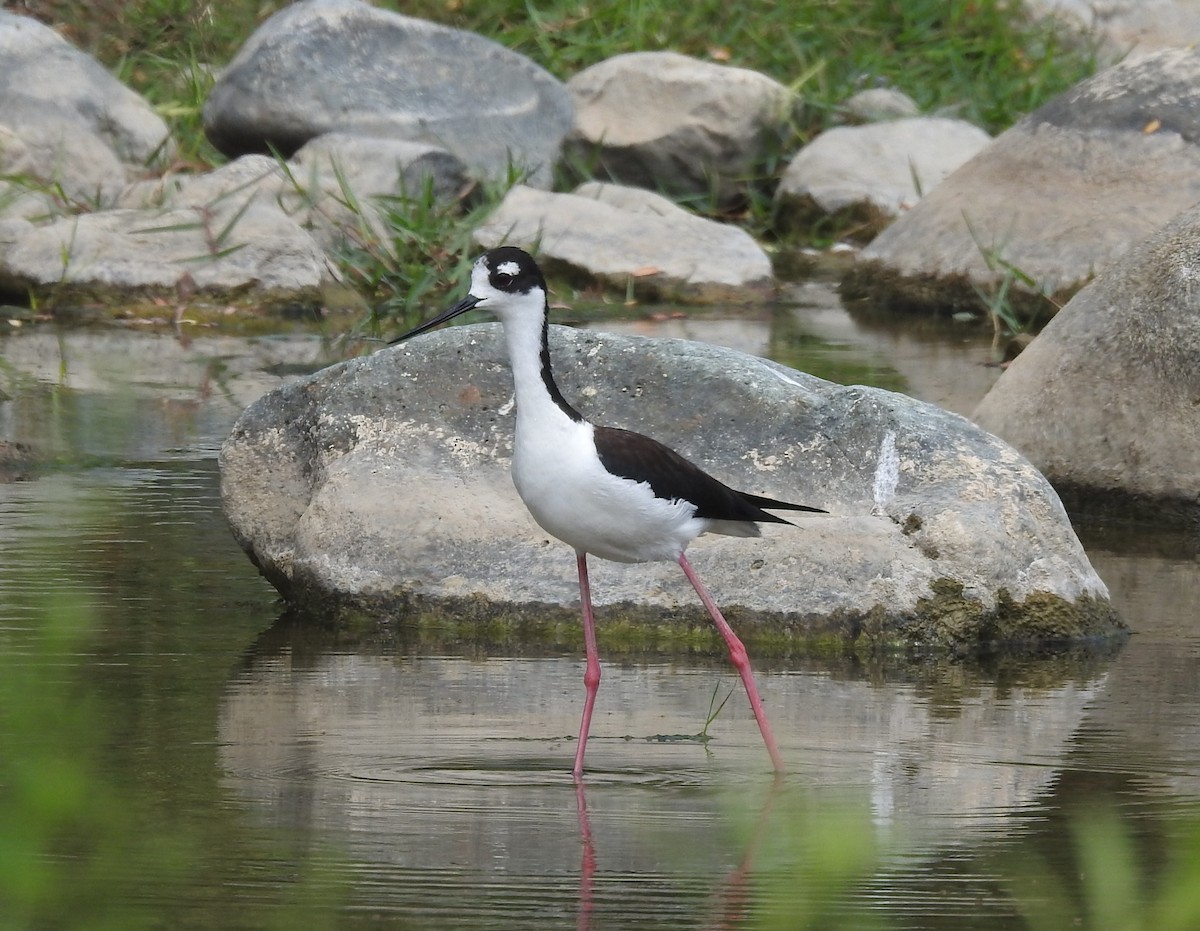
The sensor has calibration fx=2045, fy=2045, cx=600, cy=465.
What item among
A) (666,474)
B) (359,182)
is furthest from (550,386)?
(359,182)

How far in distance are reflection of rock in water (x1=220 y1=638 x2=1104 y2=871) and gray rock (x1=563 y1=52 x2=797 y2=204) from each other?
10821mm

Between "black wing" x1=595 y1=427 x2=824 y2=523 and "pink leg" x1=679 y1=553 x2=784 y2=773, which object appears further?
"black wing" x1=595 y1=427 x2=824 y2=523

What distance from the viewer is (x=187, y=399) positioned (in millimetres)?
10180

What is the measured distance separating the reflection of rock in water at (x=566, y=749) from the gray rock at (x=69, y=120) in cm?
870

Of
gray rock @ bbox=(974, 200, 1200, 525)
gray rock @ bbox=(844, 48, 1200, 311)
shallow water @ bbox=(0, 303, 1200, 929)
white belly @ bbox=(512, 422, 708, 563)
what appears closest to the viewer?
shallow water @ bbox=(0, 303, 1200, 929)

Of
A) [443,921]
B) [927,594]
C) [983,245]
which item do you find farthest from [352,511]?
[983,245]

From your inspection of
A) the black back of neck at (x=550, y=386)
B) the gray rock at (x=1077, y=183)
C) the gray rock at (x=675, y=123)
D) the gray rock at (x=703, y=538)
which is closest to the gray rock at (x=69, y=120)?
the gray rock at (x=675, y=123)

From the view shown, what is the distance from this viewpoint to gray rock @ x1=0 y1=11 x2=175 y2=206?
13.9m

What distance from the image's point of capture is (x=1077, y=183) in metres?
12.8

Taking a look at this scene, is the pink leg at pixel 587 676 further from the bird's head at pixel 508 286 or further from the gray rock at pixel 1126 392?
the gray rock at pixel 1126 392

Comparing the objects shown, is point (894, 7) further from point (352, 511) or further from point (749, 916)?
point (749, 916)

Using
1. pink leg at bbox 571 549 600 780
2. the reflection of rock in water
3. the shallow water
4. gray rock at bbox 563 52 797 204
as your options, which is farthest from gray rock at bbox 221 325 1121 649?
gray rock at bbox 563 52 797 204

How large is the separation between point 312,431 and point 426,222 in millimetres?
6382

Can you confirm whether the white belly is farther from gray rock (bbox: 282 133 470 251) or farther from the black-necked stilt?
gray rock (bbox: 282 133 470 251)
